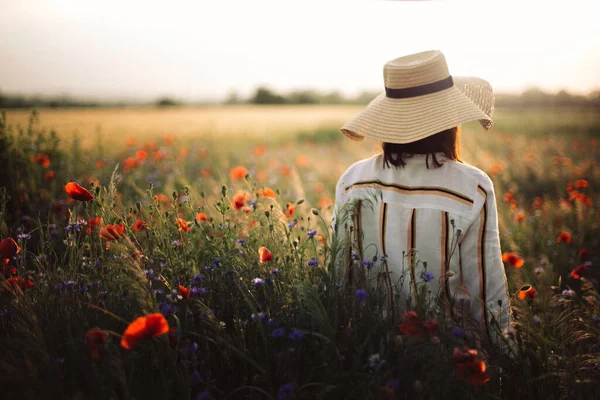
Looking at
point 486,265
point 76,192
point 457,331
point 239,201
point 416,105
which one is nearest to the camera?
point 457,331

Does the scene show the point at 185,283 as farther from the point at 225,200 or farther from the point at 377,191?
the point at 377,191

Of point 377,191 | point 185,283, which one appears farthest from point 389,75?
point 185,283

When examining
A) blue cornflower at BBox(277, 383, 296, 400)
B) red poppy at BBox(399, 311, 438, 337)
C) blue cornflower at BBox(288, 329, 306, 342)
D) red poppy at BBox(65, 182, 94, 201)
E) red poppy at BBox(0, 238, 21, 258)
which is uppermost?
red poppy at BBox(65, 182, 94, 201)

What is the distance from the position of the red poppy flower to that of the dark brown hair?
1164 millimetres

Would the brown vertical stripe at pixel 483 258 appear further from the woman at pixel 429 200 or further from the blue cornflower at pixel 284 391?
the blue cornflower at pixel 284 391

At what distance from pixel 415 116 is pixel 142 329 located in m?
1.32

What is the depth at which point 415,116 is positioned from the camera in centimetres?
191

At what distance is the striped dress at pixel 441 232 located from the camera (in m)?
1.80

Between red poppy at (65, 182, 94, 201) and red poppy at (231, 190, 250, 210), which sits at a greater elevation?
red poppy at (65, 182, 94, 201)

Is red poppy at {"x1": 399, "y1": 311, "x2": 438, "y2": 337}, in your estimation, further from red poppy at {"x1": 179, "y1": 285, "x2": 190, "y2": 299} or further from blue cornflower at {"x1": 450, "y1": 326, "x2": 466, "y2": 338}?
red poppy at {"x1": 179, "y1": 285, "x2": 190, "y2": 299}

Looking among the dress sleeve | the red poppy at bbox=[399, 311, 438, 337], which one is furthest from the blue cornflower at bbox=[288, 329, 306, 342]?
the dress sleeve

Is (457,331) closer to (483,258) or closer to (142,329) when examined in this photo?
Answer: (483,258)

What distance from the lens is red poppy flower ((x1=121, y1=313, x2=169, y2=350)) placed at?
119 cm

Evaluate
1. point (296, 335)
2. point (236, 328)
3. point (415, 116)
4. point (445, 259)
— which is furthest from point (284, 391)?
point (415, 116)
